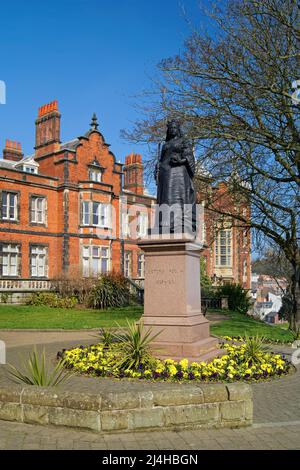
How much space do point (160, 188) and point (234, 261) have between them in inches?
1714

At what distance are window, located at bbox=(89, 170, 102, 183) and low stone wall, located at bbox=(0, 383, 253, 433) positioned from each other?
114ft

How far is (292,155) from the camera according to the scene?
17953 millimetres

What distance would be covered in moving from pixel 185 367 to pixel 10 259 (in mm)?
28284

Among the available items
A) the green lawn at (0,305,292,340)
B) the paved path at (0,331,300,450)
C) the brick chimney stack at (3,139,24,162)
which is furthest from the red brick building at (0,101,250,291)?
the paved path at (0,331,300,450)

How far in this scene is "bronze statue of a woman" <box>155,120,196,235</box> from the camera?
35.3 ft

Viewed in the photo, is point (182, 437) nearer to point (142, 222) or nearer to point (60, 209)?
point (60, 209)

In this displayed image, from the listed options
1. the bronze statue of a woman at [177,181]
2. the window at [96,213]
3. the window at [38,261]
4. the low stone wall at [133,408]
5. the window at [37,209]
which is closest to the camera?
the low stone wall at [133,408]

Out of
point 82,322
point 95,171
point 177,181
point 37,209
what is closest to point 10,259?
point 37,209

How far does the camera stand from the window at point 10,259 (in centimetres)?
3456

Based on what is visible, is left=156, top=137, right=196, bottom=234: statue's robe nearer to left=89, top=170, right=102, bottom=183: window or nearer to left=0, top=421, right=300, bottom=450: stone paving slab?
left=0, top=421, right=300, bottom=450: stone paving slab

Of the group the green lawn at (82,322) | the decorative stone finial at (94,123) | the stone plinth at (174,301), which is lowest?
the green lawn at (82,322)

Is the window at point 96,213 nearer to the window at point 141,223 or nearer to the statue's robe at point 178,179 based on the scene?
the window at point 141,223

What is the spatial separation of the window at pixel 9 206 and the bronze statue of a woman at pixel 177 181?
25839 millimetres

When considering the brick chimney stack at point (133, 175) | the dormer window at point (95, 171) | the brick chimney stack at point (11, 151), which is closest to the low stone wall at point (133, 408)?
the dormer window at point (95, 171)
